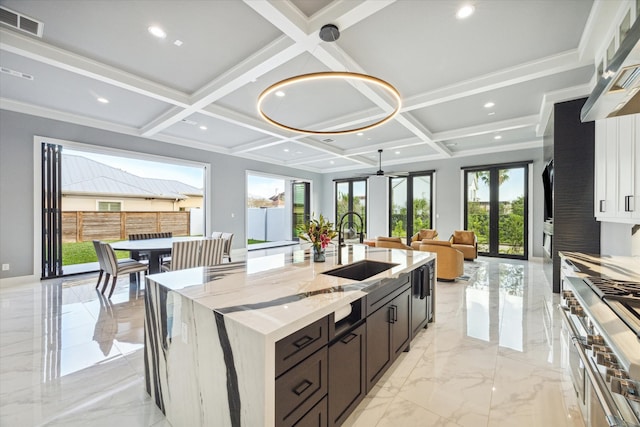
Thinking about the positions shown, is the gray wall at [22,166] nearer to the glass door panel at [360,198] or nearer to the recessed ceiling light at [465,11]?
the recessed ceiling light at [465,11]

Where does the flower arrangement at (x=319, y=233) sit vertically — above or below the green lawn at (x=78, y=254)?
above

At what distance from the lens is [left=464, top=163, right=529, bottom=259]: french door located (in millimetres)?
6859

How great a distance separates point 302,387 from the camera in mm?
1171

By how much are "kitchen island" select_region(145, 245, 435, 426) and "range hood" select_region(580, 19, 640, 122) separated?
1.48 m

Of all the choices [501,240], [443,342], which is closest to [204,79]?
[443,342]

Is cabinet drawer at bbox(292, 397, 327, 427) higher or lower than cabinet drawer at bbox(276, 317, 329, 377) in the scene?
lower

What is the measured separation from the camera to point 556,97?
3.83 meters

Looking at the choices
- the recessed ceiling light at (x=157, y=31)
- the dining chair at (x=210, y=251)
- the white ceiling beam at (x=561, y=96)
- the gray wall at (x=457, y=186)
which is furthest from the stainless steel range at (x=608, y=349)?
the gray wall at (x=457, y=186)

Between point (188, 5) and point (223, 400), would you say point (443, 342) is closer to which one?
point (223, 400)

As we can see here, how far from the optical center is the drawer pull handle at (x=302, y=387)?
1142mm

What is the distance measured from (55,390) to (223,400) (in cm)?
171

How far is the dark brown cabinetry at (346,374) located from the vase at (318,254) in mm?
846

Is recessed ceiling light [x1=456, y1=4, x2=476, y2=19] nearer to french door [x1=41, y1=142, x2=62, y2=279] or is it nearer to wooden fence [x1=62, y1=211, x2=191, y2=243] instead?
french door [x1=41, y1=142, x2=62, y2=279]

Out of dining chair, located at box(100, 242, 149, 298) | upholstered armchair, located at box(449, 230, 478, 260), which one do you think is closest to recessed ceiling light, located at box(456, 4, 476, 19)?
dining chair, located at box(100, 242, 149, 298)
